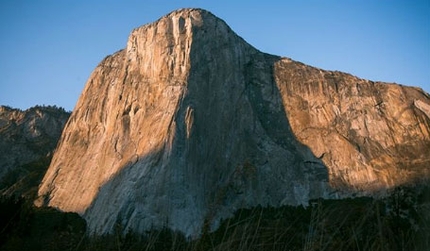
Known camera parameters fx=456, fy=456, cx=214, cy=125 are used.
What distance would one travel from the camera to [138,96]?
49.5m

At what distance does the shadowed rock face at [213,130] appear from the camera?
42188 millimetres

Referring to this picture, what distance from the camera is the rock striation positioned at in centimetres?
6184

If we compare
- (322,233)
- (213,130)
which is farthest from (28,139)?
(322,233)

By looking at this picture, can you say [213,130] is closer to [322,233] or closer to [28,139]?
[28,139]

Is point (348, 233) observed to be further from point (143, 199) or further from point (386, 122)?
point (386, 122)

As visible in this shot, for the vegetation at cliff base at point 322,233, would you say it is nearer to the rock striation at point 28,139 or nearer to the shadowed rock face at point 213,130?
the shadowed rock face at point 213,130

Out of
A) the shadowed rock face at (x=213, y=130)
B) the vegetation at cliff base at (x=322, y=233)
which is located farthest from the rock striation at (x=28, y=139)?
the vegetation at cliff base at (x=322, y=233)

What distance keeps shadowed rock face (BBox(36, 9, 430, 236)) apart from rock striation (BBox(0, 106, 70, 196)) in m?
10.7

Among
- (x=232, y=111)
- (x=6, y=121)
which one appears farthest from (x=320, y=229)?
(x=6, y=121)

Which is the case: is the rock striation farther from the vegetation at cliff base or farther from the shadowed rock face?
the vegetation at cliff base

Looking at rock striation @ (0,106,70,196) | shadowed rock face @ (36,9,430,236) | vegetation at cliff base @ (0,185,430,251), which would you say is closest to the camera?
vegetation at cliff base @ (0,185,430,251)

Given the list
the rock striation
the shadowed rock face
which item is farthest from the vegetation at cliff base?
the rock striation

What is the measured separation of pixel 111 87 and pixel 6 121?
32.1 metres

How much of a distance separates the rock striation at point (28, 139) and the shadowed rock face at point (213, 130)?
35.0 feet
